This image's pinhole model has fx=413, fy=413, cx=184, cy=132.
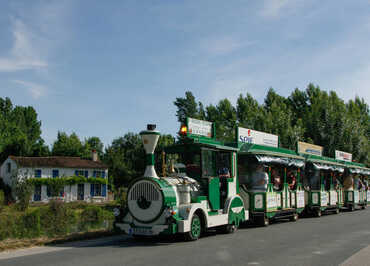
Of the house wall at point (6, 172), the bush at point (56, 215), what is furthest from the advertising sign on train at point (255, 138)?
the house wall at point (6, 172)

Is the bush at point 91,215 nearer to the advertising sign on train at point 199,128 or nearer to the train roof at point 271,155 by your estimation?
Result: the train roof at point 271,155

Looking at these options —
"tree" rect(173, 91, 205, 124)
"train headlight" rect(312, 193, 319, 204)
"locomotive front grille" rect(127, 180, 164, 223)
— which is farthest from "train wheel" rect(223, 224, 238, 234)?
"tree" rect(173, 91, 205, 124)

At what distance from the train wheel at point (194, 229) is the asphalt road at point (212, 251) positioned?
236mm

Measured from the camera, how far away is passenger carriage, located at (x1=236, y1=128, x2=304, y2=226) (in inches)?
632

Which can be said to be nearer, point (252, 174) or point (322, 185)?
point (252, 174)

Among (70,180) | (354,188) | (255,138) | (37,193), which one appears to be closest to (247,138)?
(255,138)

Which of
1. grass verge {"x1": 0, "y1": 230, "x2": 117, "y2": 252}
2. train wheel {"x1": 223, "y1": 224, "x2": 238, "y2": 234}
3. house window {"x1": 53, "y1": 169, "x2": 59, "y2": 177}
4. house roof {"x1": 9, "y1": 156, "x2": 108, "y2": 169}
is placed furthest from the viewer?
house window {"x1": 53, "y1": 169, "x2": 59, "y2": 177}

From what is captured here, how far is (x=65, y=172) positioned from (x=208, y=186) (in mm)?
38752

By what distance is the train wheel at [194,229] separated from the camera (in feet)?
37.1

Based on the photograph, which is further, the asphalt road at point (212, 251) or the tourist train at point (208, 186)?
the tourist train at point (208, 186)

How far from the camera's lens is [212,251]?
9.59m

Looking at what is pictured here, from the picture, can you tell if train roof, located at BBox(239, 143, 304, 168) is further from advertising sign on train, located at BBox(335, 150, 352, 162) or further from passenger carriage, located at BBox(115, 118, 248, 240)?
advertising sign on train, located at BBox(335, 150, 352, 162)

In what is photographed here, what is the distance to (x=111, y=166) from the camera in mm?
61406

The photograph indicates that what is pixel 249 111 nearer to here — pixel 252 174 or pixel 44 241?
pixel 252 174
